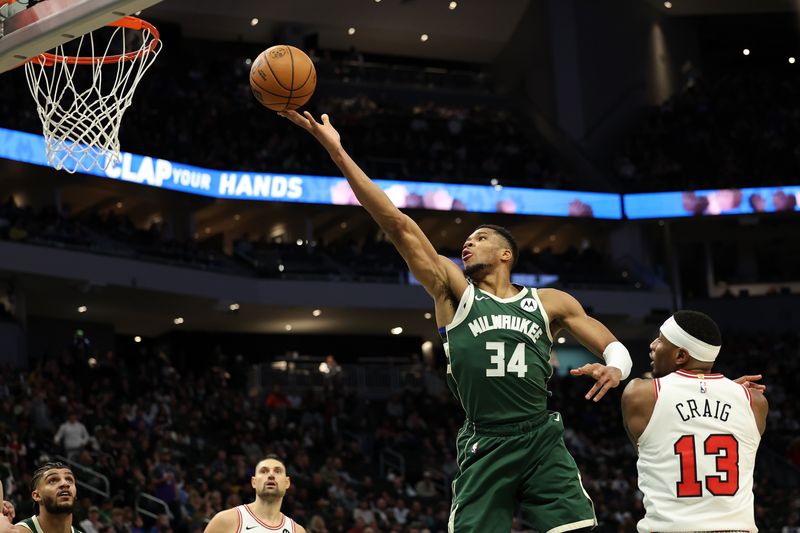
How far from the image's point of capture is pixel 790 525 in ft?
65.1

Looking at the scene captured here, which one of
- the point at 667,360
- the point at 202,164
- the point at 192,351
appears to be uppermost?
the point at 202,164

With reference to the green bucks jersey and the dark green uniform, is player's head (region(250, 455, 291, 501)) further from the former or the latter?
the green bucks jersey

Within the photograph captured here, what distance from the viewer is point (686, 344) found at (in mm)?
5324

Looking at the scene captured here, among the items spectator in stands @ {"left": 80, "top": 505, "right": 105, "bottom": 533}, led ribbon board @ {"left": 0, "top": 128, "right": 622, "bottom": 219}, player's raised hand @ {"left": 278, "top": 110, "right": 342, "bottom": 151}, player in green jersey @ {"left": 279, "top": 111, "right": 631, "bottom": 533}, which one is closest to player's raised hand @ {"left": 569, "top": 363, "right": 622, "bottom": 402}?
player in green jersey @ {"left": 279, "top": 111, "right": 631, "bottom": 533}

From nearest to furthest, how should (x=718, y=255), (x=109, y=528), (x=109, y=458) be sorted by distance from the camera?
(x=109, y=528) → (x=109, y=458) → (x=718, y=255)

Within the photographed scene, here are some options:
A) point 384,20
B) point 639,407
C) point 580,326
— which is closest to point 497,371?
point 580,326

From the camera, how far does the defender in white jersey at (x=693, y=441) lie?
511cm

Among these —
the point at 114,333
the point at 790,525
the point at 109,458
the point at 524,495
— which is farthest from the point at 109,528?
the point at 114,333

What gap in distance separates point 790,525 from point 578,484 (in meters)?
15.4

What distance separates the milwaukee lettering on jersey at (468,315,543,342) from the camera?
5758mm

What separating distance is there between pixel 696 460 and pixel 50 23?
4.65 metres

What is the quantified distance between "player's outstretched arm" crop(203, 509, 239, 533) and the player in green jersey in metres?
2.69

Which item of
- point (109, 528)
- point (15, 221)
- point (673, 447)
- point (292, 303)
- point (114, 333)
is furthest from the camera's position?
point (114, 333)

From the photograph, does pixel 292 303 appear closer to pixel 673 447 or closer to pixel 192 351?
pixel 192 351
